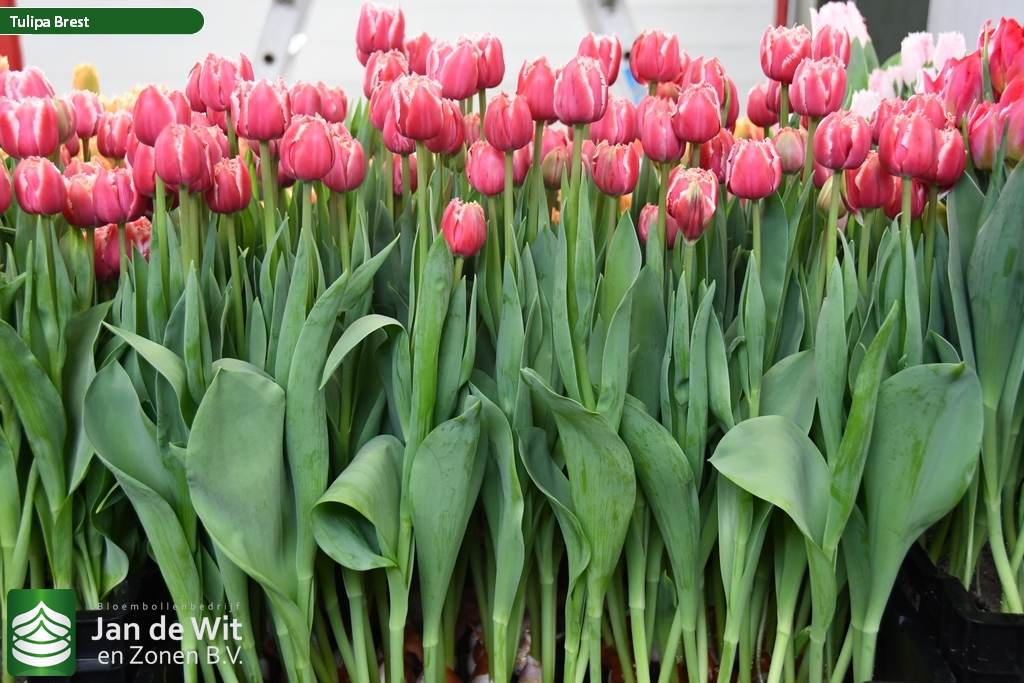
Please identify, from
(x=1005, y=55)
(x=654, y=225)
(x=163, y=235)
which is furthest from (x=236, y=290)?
(x=1005, y=55)

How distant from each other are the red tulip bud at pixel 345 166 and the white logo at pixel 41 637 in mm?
337

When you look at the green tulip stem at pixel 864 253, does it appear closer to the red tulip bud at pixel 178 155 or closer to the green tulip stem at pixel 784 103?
the green tulip stem at pixel 784 103

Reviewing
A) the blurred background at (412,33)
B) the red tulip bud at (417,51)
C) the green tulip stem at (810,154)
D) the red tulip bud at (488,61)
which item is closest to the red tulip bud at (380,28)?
the red tulip bud at (417,51)

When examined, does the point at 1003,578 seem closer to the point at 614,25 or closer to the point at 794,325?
the point at 794,325

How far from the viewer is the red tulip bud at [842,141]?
1.75ft

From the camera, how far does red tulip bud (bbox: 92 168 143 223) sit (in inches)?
21.5

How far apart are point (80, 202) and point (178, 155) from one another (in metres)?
0.10

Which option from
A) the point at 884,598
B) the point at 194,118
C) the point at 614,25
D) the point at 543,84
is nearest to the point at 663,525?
the point at 884,598

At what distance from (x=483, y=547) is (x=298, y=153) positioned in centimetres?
34

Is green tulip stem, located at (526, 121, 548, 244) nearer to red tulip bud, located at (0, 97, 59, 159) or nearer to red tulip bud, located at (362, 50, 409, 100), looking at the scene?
red tulip bud, located at (362, 50, 409, 100)

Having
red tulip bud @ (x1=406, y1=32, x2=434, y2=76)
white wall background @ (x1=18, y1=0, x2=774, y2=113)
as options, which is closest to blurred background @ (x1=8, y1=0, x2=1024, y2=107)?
white wall background @ (x1=18, y1=0, x2=774, y2=113)

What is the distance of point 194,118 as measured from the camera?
61cm

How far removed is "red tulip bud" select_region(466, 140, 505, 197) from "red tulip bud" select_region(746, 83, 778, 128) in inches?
11.3

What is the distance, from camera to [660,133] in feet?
1.86
